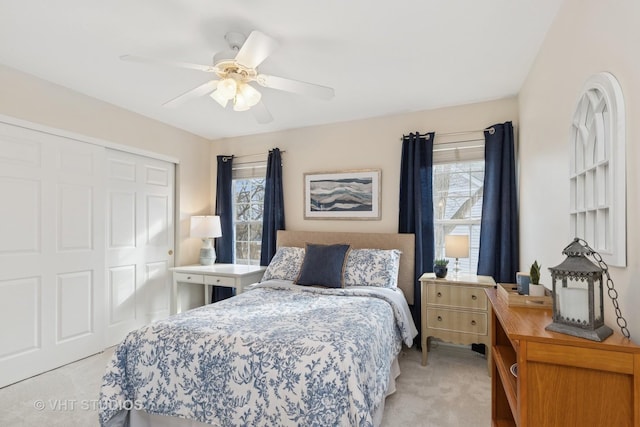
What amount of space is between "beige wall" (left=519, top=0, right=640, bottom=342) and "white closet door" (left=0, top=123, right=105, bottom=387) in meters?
3.84

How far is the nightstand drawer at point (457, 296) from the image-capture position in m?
2.85

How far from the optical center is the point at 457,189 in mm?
3459

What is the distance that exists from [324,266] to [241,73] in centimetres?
182

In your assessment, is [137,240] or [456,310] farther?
[137,240]

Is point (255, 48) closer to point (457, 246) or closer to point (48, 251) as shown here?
point (457, 246)

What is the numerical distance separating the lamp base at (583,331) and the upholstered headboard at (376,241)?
2.24m

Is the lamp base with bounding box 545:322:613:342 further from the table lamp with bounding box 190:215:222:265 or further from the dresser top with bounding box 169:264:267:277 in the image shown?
the table lamp with bounding box 190:215:222:265

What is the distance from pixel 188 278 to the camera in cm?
390

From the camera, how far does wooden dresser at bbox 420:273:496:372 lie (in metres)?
2.84

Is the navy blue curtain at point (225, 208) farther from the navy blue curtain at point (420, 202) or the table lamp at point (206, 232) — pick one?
the navy blue curtain at point (420, 202)

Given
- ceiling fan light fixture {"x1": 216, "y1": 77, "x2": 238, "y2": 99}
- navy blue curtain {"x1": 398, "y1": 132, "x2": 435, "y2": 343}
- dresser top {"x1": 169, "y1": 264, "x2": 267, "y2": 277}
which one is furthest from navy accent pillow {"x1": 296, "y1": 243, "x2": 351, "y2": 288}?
ceiling fan light fixture {"x1": 216, "y1": 77, "x2": 238, "y2": 99}

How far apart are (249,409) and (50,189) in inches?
105

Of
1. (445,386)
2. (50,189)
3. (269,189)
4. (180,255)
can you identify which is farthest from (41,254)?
(445,386)

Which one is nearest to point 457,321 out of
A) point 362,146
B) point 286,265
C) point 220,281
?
point 286,265
